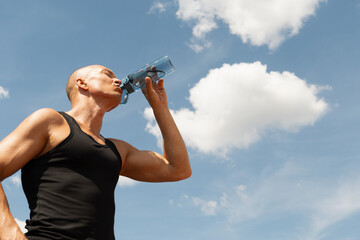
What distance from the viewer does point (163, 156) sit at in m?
4.57

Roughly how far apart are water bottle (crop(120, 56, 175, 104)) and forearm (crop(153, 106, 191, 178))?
0.39 m

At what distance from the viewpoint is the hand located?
4.49 meters

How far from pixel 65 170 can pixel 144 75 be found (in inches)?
71.7

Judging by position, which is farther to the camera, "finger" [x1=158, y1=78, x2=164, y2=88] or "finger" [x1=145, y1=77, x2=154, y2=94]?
"finger" [x1=158, y1=78, x2=164, y2=88]

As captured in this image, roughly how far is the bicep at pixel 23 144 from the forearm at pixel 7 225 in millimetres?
277

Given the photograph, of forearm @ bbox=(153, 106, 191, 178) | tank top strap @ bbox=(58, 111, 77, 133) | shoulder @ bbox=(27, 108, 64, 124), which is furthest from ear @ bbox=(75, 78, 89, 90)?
forearm @ bbox=(153, 106, 191, 178)

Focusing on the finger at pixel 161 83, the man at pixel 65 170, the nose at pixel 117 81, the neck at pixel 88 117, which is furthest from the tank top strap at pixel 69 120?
the finger at pixel 161 83

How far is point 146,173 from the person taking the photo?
440cm

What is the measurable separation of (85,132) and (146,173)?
0.98 m

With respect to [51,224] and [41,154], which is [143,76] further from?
[51,224]

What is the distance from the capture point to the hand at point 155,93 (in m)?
4.49

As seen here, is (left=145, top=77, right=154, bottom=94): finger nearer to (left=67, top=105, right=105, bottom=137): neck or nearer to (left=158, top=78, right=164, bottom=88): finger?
(left=158, top=78, right=164, bottom=88): finger

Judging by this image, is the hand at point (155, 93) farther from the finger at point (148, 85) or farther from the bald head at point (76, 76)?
the bald head at point (76, 76)

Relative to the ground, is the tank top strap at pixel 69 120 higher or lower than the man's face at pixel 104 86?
lower
